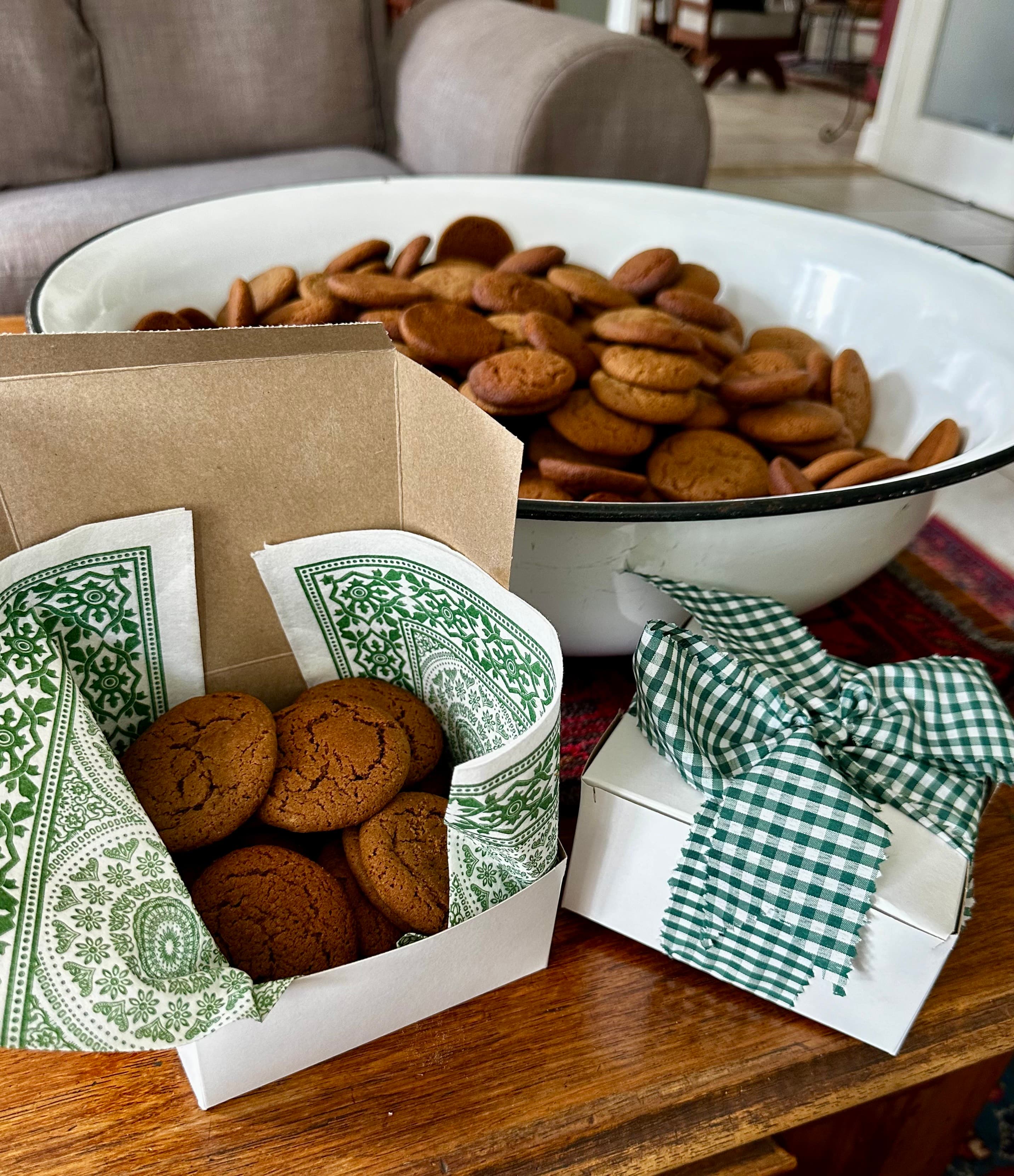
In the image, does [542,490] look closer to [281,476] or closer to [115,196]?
[281,476]

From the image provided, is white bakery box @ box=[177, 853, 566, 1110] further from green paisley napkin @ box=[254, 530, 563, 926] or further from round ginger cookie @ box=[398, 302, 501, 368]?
round ginger cookie @ box=[398, 302, 501, 368]

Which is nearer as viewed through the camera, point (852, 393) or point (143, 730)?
point (143, 730)

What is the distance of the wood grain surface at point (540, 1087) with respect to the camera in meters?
0.35

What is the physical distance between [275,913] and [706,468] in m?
0.35

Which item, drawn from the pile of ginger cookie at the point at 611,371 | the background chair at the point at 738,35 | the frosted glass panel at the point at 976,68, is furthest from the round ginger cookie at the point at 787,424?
the background chair at the point at 738,35

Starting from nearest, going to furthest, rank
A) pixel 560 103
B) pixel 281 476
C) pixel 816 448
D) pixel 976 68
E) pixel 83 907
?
1. pixel 83 907
2. pixel 281 476
3. pixel 816 448
4. pixel 560 103
5. pixel 976 68

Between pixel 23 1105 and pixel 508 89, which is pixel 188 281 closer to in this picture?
pixel 23 1105

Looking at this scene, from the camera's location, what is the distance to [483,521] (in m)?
0.39

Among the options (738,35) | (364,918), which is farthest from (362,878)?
(738,35)

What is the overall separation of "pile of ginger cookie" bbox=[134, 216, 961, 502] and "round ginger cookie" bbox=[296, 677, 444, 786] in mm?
136

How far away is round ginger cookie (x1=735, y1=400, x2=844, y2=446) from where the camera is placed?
0.61 m

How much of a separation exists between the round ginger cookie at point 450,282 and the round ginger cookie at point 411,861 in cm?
38

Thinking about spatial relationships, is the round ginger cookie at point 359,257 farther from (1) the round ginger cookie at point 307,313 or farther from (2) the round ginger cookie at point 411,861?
(2) the round ginger cookie at point 411,861

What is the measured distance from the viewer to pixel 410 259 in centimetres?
72
